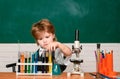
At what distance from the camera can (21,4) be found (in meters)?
3.07

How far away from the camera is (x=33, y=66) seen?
6.37ft

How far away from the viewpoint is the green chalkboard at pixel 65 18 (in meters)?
3.06

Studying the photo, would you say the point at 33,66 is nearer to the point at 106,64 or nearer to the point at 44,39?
the point at 44,39

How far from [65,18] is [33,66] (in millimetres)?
1257

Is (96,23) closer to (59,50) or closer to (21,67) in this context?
(59,50)

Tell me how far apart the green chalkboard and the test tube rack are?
43.9 inches

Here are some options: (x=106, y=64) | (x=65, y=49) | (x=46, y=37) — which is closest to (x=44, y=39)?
Answer: (x=46, y=37)

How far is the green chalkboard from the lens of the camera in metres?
3.06

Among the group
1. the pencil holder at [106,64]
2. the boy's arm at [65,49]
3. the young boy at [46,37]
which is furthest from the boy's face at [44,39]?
the pencil holder at [106,64]

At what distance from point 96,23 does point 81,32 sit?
0.20m

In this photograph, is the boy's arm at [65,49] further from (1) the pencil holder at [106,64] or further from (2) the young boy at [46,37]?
(1) the pencil holder at [106,64]

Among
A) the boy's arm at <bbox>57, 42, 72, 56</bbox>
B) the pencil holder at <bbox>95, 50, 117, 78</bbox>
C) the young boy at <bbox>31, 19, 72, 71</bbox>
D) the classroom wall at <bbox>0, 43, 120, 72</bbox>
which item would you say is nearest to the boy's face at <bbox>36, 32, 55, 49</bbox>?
the young boy at <bbox>31, 19, 72, 71</bbox>

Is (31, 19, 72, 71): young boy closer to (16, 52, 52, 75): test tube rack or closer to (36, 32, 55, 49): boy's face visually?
(36, 32, 55, 49): boy's face

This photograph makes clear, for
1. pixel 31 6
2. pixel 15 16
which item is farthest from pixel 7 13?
pixel 31 6
